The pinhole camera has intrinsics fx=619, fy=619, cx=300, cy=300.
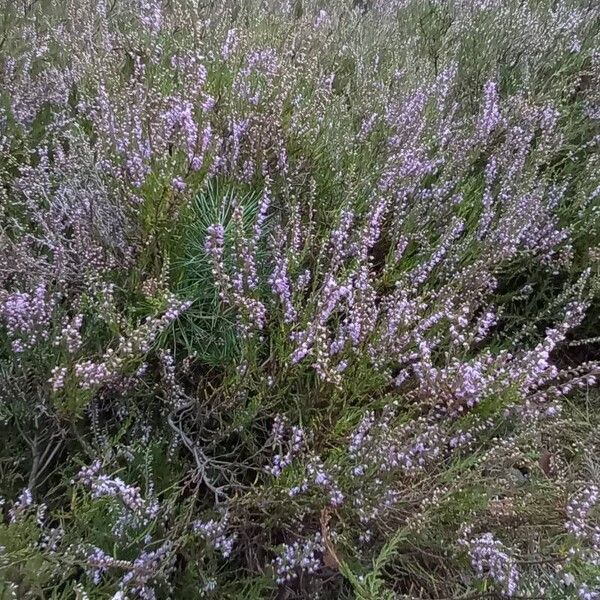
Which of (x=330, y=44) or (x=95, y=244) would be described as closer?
(x=95, y=244)

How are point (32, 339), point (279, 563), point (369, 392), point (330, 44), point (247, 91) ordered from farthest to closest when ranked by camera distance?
point (330, 44) < point (247, 91) < point (369, 392) < point (32, 339) < point (279, 563)

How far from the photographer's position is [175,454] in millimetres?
1696

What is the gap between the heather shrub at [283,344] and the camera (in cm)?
151

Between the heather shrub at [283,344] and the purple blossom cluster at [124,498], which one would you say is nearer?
the purple blossom cluster at [124,498]

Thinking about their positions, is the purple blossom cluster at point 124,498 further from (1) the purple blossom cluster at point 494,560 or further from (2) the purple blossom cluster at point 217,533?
(1) the purple blossom cluster at point 494,560

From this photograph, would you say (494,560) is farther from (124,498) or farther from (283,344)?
(124,498)

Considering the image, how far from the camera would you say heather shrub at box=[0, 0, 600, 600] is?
151 centimetres

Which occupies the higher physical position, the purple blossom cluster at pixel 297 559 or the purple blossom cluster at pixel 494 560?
the purple blossom cluster at pixel 494 560

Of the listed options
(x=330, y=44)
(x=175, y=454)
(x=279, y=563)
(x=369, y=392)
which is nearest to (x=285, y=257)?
(x=369, y=392)

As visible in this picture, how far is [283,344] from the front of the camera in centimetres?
177

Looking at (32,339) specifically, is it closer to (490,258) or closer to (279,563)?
(279,563)

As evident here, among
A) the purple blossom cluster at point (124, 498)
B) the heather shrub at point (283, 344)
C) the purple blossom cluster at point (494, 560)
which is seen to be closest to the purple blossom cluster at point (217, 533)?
the heather shrub at point (283, 344)

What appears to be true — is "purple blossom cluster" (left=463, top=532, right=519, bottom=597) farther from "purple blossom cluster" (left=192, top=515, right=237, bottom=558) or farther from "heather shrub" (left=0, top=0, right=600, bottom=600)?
"purple blossom cluster" (left=192, top=515, right=237, bottom=558)

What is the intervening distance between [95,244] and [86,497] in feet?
2.43
